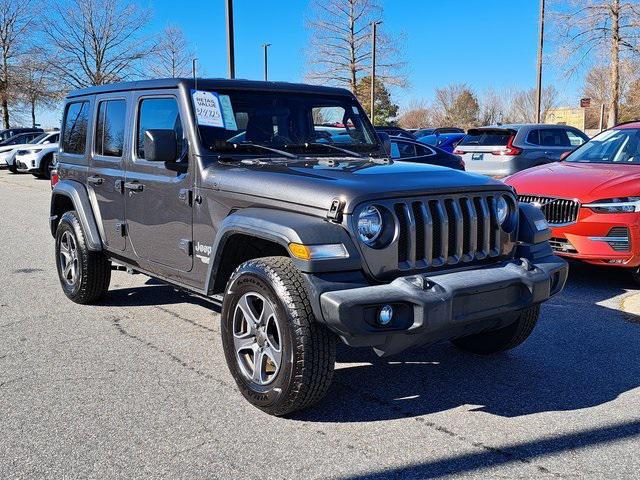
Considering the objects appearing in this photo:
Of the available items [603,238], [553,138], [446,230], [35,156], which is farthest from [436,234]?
[35,156]

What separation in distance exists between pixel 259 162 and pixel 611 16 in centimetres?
2466

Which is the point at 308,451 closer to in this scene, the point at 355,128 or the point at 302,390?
the point at 302,390

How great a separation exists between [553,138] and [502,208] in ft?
32.2

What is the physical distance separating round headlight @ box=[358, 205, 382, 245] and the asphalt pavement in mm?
1009

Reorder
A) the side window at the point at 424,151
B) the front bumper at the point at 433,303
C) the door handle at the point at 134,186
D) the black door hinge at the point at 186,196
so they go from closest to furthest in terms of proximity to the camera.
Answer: the front bumper at the point at 433,303 → the black door hinge at the point at 186,196 → the door handle at the point at 134,186 → the side window at the point at 424,151

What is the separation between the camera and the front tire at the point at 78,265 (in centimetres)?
560

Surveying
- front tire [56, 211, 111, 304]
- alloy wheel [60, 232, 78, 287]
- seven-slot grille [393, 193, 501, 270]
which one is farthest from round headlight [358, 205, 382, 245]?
alloy wheel [60, 232, 78, 287]

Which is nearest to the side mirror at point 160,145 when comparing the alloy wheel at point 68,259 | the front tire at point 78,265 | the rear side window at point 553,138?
the front tire at point 78,265

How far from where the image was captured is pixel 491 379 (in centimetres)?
416

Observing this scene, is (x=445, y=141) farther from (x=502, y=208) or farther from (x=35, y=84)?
(x=35, y=84)

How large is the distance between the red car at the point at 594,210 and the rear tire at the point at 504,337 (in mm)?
2156

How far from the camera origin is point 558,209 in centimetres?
638

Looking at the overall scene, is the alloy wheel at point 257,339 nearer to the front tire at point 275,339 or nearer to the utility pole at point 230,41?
the front tire at point 275,339

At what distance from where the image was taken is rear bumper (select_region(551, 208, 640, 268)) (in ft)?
19.7
